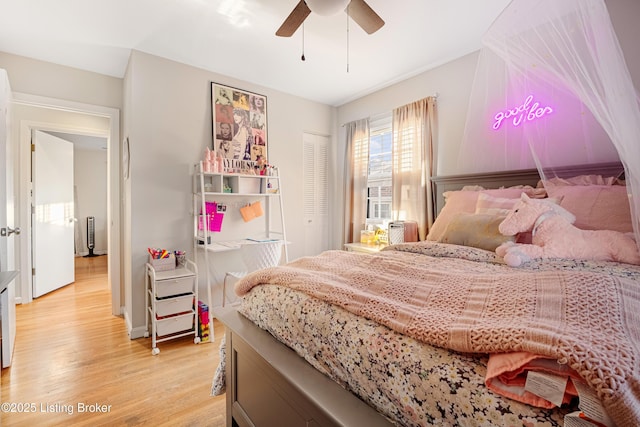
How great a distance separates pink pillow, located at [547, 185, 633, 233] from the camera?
62.1 inches

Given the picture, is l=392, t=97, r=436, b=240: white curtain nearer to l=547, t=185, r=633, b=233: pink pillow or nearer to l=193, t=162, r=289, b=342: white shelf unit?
l=547, t=185, r=633, b=233: pink pillow

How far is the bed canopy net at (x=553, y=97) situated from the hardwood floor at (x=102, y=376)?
2.55m

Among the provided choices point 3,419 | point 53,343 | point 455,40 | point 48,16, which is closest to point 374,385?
point 3,419

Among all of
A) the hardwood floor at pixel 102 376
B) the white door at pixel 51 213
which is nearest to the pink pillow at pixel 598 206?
the hardwood floor at pixel 102 376

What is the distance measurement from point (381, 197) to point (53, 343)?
11.8 ft

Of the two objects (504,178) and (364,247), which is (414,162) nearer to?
(504,178)

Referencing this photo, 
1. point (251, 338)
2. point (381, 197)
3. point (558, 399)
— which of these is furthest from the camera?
point (381, 197)

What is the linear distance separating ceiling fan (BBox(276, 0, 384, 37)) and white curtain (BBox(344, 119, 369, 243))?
185 cm

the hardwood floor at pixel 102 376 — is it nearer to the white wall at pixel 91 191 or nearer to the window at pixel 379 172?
the window at pixel 379 172

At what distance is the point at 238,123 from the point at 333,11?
192 centimetres

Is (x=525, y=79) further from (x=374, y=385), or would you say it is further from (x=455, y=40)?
(x=374, y=385)

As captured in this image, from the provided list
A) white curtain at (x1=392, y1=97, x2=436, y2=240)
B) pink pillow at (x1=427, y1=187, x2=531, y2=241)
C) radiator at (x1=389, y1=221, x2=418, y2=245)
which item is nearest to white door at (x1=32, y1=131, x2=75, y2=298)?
radiator at (x1=389, y1=221, x2=418, y2=245)

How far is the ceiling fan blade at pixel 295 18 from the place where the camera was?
6.04ft

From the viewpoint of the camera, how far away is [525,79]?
189 cm
